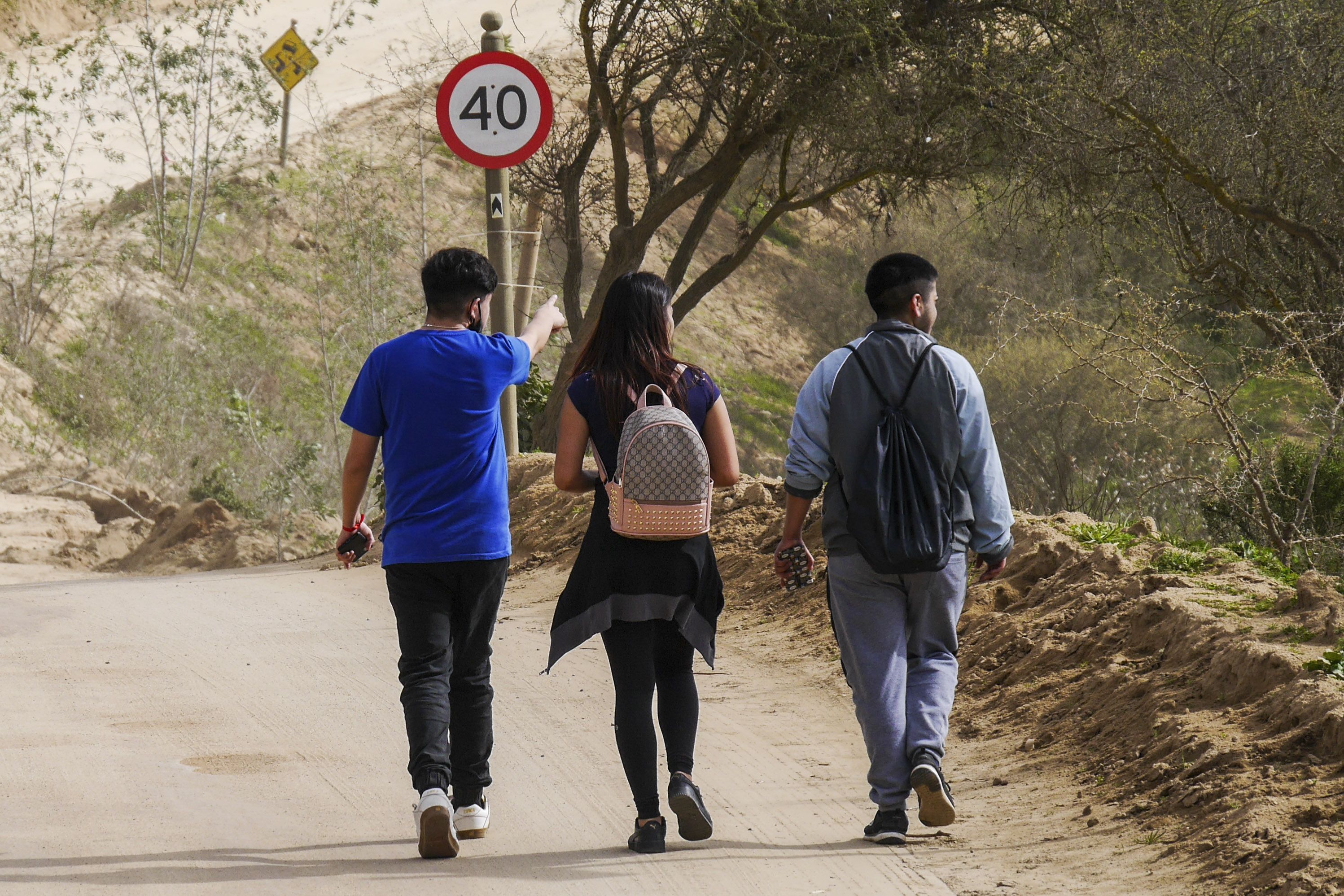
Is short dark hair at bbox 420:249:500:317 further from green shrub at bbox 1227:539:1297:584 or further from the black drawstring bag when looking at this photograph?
green shrub at bbox 1227:539:1297:584

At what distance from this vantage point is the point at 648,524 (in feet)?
13.1

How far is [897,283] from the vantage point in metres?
4.37

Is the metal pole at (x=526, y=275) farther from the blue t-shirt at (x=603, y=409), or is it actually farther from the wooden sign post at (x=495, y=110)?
the blue t-shirt at (x=603, y=409)

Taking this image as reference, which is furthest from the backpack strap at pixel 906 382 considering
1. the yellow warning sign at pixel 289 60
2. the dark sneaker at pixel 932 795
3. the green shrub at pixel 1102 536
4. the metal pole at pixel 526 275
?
the yellow warning sign at pixel 289 60

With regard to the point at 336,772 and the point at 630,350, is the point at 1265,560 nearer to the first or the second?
the point at 630,350

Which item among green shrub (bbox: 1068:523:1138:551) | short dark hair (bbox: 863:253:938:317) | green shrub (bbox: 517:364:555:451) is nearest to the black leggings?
short dark hair (bbox: 863:253:938:317)

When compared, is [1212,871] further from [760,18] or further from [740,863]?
[760,18]

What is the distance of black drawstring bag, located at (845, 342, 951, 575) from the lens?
13.5 feet

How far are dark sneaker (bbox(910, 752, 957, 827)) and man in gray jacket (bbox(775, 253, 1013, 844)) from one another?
0.02 metres

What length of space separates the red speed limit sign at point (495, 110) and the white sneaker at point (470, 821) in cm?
530

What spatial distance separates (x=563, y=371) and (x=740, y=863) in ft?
32.6

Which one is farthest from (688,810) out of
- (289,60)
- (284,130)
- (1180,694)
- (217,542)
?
(284,130)

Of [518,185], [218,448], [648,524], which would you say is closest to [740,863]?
[648,524]

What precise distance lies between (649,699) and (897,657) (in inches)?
30.4
